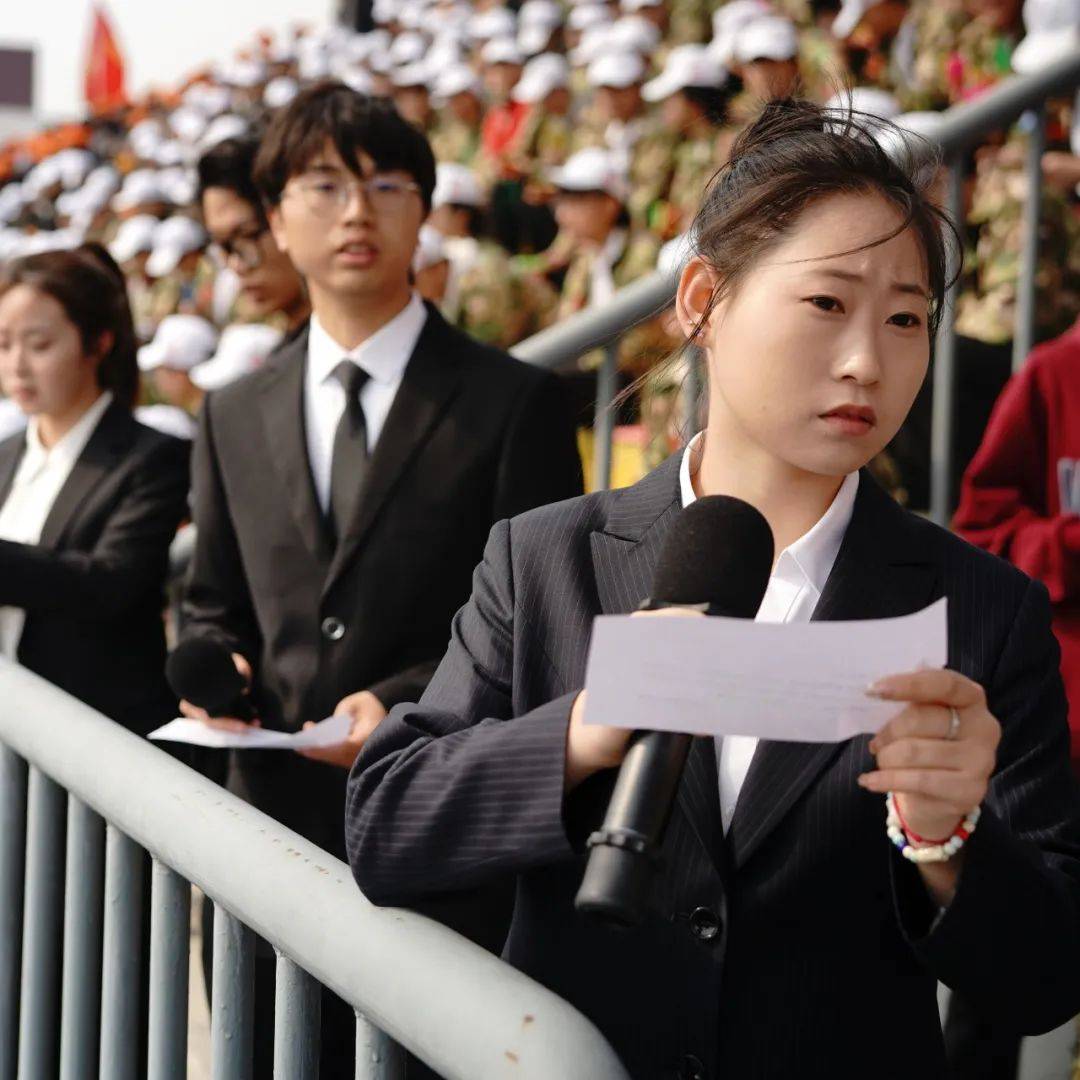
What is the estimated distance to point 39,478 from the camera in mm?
3236

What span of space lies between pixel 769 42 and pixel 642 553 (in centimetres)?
621

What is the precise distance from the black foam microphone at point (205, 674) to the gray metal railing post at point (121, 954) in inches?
18.7

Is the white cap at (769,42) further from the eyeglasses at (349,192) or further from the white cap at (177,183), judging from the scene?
the white cap at (177,183)

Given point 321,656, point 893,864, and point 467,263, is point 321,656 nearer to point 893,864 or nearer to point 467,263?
point 893,864

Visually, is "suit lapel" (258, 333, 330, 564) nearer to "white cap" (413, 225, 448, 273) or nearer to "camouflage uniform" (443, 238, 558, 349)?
"white cap" (413, 225, 448, 273)

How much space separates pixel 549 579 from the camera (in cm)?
148

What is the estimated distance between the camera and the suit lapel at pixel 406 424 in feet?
7.81

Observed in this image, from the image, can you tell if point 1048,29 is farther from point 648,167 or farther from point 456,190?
point 456,190

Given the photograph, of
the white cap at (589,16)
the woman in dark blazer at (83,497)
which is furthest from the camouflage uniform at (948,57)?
the woman in dark blazer at (83,497)

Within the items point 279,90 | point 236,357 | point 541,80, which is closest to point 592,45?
point 541,80

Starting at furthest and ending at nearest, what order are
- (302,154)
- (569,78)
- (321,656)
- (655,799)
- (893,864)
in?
(569,78), (302,154), (321,656), (893,864), (655,799)

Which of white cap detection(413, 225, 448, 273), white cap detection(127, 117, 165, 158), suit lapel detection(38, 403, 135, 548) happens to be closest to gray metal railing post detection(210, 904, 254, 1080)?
suit lapel detection(38, 403, 135, 548)

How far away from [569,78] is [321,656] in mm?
8801

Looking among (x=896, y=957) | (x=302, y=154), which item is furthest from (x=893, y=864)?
(x=302, y=154)
